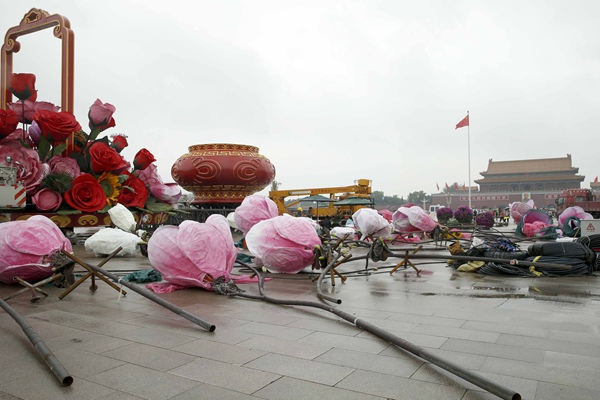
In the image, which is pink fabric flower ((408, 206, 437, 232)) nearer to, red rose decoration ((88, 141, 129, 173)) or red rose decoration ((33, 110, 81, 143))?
red rose decoration ((88, 141, 129, 173))

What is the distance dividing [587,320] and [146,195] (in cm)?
768

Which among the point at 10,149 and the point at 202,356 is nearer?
the point at 202,356

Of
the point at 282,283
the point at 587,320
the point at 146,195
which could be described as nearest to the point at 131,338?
the point at 282,283

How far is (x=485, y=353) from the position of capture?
2717 millimetres

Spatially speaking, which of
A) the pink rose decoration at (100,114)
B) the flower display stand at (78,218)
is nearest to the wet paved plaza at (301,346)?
the flower display stand at (78,218)

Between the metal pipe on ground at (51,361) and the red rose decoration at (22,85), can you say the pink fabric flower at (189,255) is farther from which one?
the red rose decoration at (22,85)

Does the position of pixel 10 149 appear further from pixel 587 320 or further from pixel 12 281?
pixel 587 320

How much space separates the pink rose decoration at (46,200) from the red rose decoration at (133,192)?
46.7 inches

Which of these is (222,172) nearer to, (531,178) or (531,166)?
(531,178)

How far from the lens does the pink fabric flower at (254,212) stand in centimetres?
822

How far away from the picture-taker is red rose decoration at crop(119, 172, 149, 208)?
348 inches

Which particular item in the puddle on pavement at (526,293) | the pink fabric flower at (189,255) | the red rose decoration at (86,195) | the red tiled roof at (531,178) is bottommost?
the puddle on pavement at (526,293)

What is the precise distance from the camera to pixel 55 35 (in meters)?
8.95

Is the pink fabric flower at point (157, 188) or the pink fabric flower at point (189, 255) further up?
the pink fabric flower at point (157, 188)
